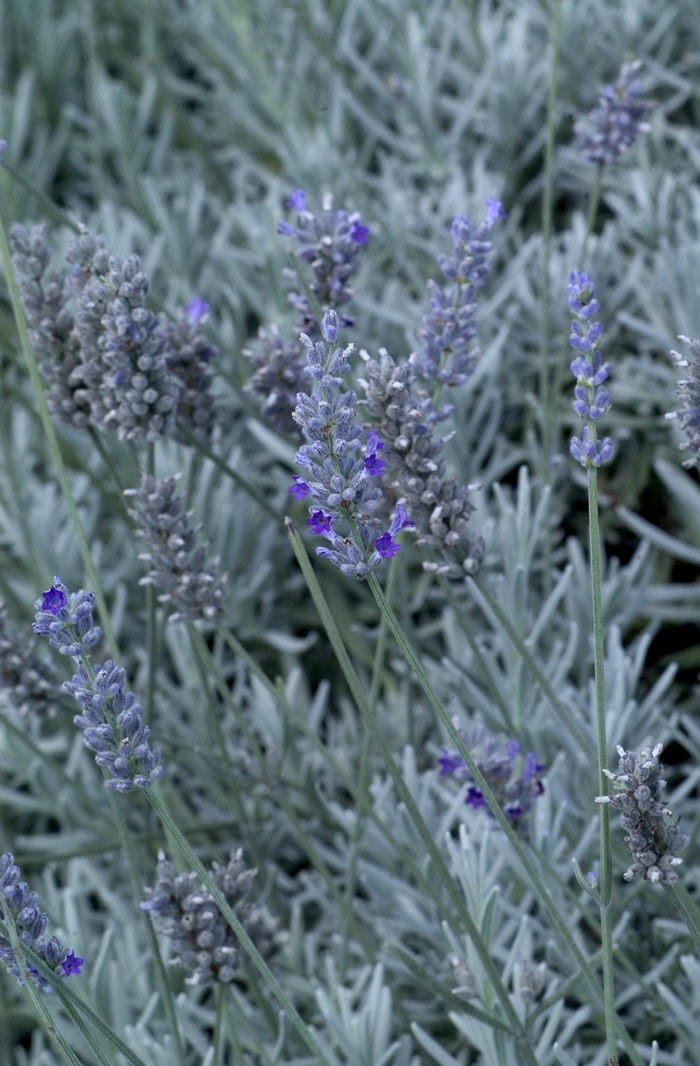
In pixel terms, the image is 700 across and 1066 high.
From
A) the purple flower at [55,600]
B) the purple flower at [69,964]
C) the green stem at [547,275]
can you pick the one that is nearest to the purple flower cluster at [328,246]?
the green stem at [547,275]

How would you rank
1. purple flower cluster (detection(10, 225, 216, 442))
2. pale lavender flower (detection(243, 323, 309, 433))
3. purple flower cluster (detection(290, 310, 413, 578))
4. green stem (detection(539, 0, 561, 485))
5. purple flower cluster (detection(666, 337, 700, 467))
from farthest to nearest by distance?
green stem (detection(539, 0, 561, 485))
pale lavender flower (detection(243, 323, 309, 433))
purple flower cluster (detection(10, 225, 216, 442))
purple flower cluster (detection(666, 337, 700, 467))
purple flower cluster (detection(290, 310, 413, 578))

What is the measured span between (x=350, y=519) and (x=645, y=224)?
0.95 m

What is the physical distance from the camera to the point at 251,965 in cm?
108

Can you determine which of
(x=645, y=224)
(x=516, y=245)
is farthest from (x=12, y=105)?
(x=645, y=224)

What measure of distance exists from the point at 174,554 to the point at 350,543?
292 millimetres

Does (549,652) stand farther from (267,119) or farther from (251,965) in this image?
(267,119)

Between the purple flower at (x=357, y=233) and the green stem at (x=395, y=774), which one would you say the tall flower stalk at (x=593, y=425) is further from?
the purple flower at (x=357, y=233)

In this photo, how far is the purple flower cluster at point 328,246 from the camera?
983 mm

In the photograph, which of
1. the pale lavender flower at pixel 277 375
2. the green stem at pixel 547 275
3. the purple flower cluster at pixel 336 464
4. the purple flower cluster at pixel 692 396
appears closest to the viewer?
the purple flower cluster at pixel 336 464

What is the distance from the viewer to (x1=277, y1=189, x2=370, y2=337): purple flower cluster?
0.98 m

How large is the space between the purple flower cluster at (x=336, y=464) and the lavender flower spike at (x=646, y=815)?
0.57 feet

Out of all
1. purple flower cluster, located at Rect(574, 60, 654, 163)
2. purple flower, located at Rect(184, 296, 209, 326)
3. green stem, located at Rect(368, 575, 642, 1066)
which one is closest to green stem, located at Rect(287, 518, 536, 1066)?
green stem, located at Rect(368, 575, 642, 1066)

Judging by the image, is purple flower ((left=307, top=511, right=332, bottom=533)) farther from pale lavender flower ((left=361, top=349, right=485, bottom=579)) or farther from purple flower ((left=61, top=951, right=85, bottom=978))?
purple flower ((left=61, top=951, right=85, bottom=978))

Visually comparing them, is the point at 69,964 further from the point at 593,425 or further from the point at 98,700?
the point at 593,425
